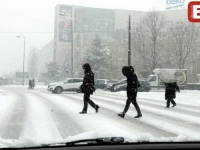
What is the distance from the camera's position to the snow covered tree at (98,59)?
6.73 m

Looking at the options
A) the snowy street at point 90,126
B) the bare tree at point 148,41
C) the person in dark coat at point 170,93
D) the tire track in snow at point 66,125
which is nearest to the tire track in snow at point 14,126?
the snowy street at point 90,126

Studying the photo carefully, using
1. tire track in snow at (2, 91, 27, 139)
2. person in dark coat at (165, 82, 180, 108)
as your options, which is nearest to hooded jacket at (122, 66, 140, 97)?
tire track in snow at (2, 91, 27, 139)

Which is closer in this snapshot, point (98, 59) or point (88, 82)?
point (88, 82)

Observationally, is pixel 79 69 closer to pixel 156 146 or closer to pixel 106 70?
pixel 106 70

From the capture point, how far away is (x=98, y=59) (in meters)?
7.93

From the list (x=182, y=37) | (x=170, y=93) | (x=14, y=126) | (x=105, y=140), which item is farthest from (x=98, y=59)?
(x=105, y=140)

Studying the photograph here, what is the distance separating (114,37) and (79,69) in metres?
2.20

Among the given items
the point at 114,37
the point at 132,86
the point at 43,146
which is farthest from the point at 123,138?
the point at 132,86

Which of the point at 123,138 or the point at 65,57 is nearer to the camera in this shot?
the point at 123,138

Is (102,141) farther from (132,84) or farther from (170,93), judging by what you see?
(170,93)

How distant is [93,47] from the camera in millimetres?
6770

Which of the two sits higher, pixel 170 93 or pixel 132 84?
pixel 132 84

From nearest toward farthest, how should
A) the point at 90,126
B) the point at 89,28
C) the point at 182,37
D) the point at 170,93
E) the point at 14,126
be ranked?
the point at 89,28 → the point at 14,126 → the point at 90,126 → the point at 182,37 → the point at 170,93

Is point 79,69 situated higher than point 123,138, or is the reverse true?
point 79,69
